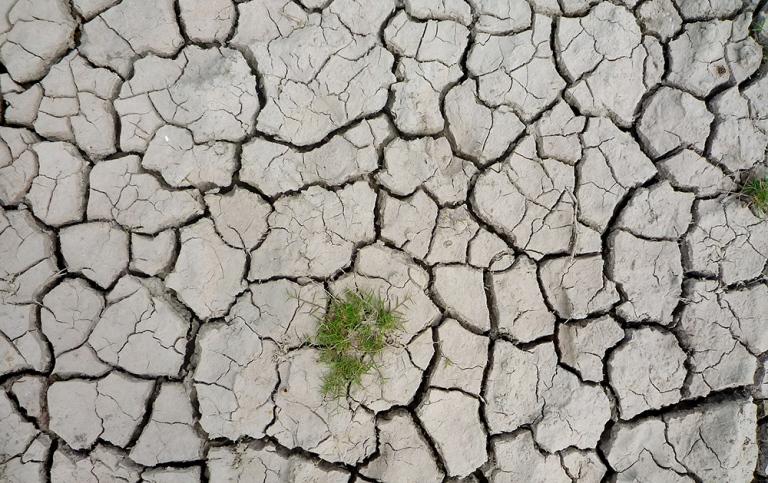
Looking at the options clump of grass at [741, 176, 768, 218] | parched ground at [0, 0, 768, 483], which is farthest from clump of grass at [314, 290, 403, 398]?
clump of grass at [741, 176, 768, 218]

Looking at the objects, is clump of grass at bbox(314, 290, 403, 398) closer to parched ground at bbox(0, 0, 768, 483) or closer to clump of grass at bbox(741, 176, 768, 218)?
parched ground at bbox(0, 0, 768, 483)

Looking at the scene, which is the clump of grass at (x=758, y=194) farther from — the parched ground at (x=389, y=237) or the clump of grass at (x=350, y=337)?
the clump of grass at (x=350, y=337)

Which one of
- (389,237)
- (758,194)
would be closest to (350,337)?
(389,237)

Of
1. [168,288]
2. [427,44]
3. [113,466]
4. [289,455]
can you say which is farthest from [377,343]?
[427,44]

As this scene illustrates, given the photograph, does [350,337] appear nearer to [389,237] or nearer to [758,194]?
[389,237]

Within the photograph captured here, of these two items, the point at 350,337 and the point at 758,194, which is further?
the point at 758,194

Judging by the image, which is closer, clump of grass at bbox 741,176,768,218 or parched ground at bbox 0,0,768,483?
parched ground at bbox 0,0,768,483

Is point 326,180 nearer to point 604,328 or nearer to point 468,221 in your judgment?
point 468,221
